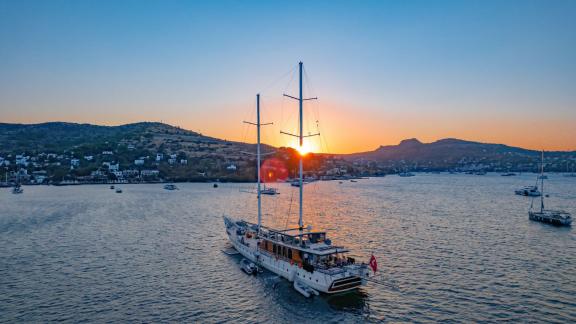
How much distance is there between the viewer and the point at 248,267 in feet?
117

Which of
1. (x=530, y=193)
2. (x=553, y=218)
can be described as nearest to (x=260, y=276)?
(x=553, y=218)

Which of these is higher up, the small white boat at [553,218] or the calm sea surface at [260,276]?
the small white boat at [553,218]

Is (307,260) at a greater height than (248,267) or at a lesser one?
greater

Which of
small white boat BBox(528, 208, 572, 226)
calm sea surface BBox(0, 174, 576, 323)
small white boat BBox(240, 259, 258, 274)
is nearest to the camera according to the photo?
calm sea surface BBox(0, 174, 576, 323)

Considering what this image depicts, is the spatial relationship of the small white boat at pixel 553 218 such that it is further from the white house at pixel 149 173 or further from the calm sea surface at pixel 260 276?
the white house at pixel 149 173

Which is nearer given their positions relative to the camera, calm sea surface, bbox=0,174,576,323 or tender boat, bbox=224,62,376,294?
calm sea surface, bbox=0,174,576,323

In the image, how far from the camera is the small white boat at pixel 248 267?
3491 centimetres

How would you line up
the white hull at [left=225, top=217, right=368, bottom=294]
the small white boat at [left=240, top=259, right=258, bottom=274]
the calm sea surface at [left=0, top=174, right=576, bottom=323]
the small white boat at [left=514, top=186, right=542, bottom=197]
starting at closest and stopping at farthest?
the calm sea surface at [left=0, top=174, right=576, bottom=323] < the white hull at [left=225, top=217, right=368, bottom=294] < the small white boat at [left=240, top=259, right=258, bottom=274] < the small white boat at [left=514, top=186, right=542, bottom=197]

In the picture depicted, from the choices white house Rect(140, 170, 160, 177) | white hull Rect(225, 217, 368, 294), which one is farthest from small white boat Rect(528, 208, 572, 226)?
white house Rect(140, 170, 160, 177)

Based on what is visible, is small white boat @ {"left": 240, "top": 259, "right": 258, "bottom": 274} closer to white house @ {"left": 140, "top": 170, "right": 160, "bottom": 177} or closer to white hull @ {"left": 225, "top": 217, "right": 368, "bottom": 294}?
white hull @ {"left": 225, "top": 217, "right": 368, "bottom": 294}

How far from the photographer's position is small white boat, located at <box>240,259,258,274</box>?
34.9 m

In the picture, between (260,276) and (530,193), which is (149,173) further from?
(530,193)

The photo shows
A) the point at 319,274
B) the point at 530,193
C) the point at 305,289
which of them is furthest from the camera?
the point at 530,193

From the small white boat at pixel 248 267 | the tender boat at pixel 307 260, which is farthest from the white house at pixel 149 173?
the small white boat at pixel 248 267
